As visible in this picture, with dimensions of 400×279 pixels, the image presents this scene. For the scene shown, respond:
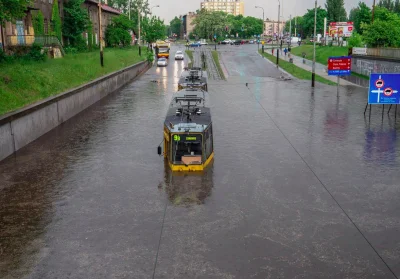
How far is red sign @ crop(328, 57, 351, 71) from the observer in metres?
42.3

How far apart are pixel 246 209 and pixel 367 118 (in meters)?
19.8

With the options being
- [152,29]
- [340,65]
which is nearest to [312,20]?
[152,29]

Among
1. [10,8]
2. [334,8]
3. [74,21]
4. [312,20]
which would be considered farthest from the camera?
[312,20]

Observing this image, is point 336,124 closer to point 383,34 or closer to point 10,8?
point 10,8

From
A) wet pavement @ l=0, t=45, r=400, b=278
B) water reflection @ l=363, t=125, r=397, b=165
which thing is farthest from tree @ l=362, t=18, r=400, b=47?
water reflection @ l=363, t=125, r=397, b=165

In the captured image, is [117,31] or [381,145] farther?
[117,31]

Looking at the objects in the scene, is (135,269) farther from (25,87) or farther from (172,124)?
(25,87)

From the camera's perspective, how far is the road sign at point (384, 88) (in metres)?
30.5

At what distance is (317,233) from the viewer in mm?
13195

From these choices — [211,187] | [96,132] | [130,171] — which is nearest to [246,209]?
[211,187]

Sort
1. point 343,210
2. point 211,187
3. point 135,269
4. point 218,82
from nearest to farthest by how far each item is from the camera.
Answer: point 135,269 < point 343,210 < point 211,187 < point 218,82

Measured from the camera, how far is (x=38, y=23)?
54094 millimetres

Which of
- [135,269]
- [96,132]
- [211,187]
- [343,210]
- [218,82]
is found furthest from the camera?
[218,82]

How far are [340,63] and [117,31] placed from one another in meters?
56.9
